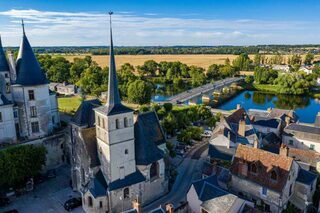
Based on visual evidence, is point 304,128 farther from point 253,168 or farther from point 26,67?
point 26,67

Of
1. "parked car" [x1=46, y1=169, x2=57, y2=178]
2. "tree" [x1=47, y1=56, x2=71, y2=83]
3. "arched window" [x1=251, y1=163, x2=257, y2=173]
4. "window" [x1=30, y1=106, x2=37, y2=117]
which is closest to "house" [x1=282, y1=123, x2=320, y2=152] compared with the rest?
"arched window" [x1=251, y1=163, x2=257, y2=173]

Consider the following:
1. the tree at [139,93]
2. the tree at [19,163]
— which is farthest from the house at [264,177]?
the tree at [139,93]

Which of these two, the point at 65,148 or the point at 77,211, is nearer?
the point at 77,211

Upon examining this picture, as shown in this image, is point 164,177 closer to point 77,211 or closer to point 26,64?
point 77,211

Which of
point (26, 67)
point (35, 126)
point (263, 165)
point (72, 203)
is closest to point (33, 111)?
point (35, 126)

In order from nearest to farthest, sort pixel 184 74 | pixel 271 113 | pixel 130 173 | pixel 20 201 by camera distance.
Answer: pixel 130 173 < pixel 20 201 < pixel 271 113 < pixel 184 74

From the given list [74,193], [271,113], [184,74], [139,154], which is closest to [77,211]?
[74,193]
